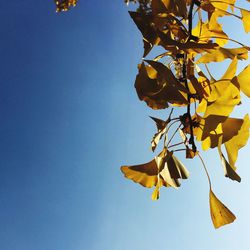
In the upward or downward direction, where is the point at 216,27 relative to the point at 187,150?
upward

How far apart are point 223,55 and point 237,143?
5.2 inches

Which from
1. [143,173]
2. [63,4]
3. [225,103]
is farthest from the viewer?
[63,4]

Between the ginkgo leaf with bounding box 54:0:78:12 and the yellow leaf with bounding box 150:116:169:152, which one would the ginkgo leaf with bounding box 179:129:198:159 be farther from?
the ginkgo leaf with bounding box 54:0:78:12

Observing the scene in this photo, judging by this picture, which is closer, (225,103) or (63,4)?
(225,103)

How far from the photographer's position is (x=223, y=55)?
0.53 meters

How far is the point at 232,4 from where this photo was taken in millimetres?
580

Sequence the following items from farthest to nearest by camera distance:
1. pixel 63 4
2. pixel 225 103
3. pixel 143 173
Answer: pixel 63 4, pixel 143 173, pixel 225 103

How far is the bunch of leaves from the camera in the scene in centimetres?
46

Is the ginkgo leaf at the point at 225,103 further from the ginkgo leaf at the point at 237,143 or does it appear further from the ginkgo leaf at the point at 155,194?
the ginkgo leaf at the point at 155,194

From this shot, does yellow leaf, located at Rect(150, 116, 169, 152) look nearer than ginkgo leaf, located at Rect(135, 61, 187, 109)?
No

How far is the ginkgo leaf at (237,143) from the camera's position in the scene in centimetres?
49

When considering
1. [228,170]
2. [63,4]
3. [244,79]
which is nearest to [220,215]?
[228,170]

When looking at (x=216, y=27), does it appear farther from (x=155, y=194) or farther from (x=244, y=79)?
(x=155, y=194)

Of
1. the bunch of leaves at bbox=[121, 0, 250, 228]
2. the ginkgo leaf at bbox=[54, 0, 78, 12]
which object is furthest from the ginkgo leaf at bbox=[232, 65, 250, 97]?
the ginkgo leaf at bbox=[54, 0, 78, 12]
